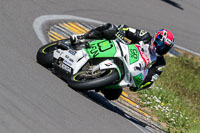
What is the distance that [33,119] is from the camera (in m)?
5.66

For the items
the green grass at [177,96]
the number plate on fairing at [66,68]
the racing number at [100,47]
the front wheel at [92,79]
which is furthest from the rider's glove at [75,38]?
the green grass at [177,96]

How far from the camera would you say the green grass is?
9.30 meters

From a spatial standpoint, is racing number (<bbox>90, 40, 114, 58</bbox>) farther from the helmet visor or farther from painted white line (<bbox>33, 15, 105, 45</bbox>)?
painted white line (<bbox>33, 15, 105, 45</bbox>)

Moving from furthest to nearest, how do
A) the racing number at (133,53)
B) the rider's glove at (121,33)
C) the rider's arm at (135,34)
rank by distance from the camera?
the rider's arm at (135,34) < the rider's glove at (121,33) < the racing number at (133,53)

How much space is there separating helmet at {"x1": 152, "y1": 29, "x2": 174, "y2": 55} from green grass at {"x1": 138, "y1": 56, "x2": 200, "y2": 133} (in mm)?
1764

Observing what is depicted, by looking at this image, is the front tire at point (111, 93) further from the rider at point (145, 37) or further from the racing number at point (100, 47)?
the racing number at point (100, 47)

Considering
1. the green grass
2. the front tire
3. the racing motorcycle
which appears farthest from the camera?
the green grass

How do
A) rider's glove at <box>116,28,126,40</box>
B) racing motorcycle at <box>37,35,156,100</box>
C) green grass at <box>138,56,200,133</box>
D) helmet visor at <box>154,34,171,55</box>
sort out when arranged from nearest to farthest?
1. racing motorcycle at <box>37,35,156,100</box>
2. helmet visor at <box>154,34,171,55</box>
3. rider's glove at <box>116,28,126,40</box>
4. green grass at <box>138,56,200,133</box>

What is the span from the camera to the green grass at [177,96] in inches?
366

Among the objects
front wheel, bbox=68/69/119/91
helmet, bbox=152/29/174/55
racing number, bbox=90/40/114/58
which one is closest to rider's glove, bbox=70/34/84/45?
racing number, bbox=90/40/114/58

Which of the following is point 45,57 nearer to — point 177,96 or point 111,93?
point 111,93

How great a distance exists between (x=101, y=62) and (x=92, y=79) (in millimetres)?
467

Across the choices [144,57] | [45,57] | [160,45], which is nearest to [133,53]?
[144,57]

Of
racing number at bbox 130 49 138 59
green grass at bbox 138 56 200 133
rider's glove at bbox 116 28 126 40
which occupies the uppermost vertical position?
rider's glove at bbox 116 28 126 40
